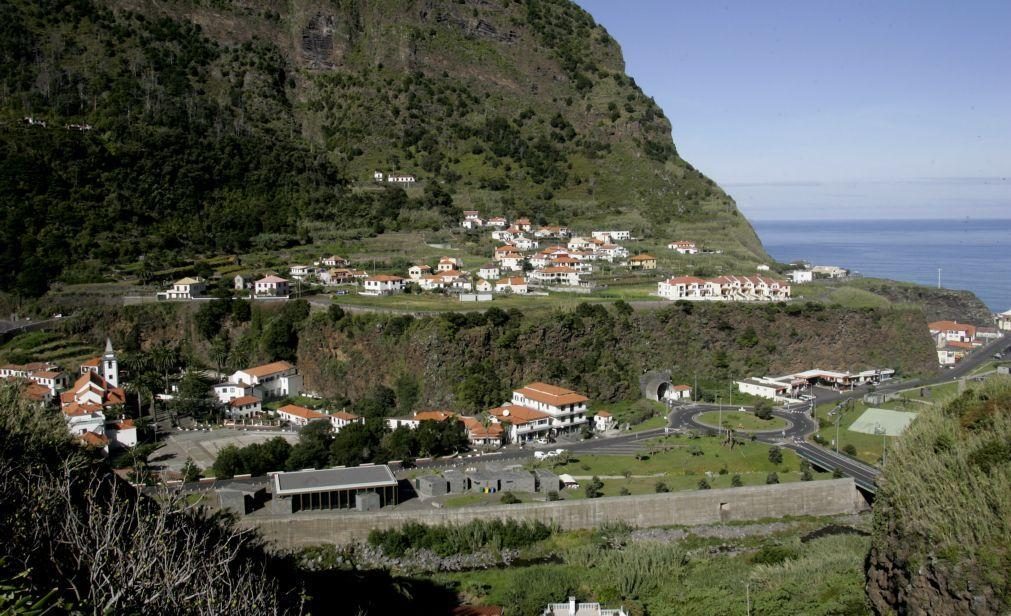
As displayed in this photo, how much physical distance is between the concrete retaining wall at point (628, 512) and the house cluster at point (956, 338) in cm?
1929

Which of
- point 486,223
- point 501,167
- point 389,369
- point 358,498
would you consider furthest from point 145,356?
point 501,167

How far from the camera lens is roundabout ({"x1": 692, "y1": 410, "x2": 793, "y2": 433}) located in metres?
27.6

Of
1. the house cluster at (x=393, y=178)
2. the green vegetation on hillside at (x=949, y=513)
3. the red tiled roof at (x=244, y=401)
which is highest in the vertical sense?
the house cluster at (x=393, y=178)

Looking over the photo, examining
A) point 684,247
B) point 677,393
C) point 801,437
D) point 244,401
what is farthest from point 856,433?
point 684,247

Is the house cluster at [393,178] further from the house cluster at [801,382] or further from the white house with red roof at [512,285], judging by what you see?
the house cluster at [801,382]

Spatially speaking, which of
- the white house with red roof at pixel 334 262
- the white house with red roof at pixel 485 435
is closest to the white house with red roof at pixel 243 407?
the white house with red roof at pixel 485 435

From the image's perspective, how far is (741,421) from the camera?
2836 centimetres

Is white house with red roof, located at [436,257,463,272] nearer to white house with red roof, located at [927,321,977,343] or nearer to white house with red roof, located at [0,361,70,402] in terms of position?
white house with red roof, located at [0,361,70,402]

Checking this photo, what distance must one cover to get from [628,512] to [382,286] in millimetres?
20167

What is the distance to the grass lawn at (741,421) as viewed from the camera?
90.8 ft

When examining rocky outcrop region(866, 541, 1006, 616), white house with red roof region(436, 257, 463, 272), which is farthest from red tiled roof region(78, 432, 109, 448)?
rocky outcrop region(866, 541, 1006, 616)

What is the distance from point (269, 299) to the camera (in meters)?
35.5

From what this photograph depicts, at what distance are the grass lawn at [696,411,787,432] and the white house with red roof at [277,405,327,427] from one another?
44.7 feet

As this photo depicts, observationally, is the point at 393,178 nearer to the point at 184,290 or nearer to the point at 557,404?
the point at 184,290
